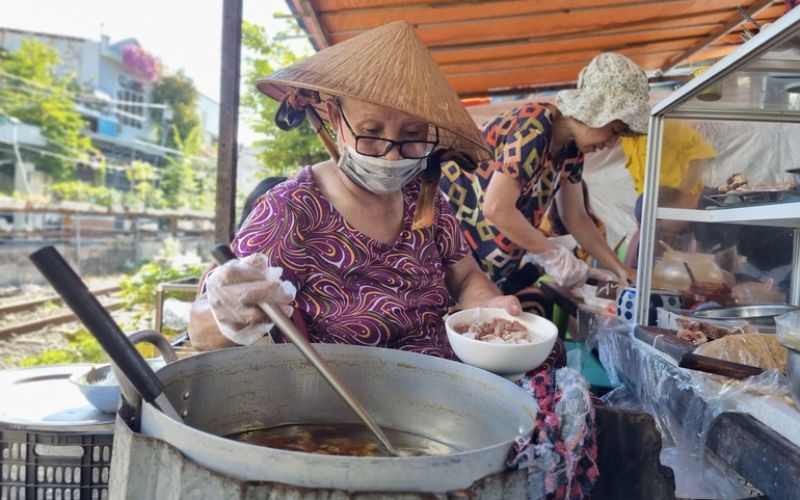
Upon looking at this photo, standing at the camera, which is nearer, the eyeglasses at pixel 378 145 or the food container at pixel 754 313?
the eyeglasses at pixel 378 145

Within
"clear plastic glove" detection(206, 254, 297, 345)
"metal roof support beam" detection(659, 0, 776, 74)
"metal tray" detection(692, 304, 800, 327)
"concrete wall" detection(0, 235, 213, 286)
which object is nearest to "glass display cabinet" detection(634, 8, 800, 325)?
"metal tray" detection(692, 304, 800, 327)

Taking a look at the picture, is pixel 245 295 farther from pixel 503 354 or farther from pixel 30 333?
pixel 30 333

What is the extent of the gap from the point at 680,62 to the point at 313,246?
5.72 metres

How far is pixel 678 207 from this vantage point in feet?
7.46

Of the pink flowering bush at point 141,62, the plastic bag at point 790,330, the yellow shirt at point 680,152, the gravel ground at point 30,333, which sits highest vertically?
the pink flowering bush at point 141,62

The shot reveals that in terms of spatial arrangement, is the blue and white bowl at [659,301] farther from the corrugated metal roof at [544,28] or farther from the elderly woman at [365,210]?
the corrugated metal roof at [544,28]

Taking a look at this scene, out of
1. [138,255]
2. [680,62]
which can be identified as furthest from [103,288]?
[680,62]

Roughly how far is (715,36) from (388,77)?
4894 mm

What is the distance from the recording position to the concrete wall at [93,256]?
13.9 meters

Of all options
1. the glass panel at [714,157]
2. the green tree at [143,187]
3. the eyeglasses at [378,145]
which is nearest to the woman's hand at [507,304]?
the eyeglasses at [378,145]

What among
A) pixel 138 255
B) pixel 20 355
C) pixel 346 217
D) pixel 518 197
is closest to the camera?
pixel 346 217

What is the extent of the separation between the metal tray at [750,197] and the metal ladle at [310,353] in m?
1.33

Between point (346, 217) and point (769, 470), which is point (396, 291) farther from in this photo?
point (769, 470)

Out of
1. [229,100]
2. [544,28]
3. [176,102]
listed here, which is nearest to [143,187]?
[176,102]
